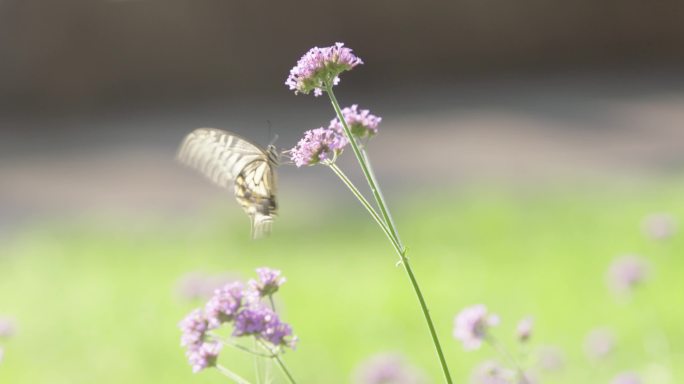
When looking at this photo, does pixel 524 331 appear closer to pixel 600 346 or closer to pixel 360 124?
pixel 360 124

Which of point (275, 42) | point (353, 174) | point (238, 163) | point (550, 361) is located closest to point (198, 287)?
point (238, 163)

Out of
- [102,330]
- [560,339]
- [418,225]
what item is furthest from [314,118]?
[560,339]

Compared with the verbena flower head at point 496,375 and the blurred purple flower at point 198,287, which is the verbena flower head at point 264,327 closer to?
the verbena flower head at point 496,375

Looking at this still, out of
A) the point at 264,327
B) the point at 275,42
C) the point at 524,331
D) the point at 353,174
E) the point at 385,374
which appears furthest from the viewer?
the point at 275,42

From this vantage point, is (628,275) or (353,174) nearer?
(628,275)

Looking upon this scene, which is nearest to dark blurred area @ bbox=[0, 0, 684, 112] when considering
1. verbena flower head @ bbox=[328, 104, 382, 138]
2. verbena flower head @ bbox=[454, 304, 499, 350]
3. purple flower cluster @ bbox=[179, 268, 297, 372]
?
verbena flower head @ bbox=[454, 304, 499, 350]

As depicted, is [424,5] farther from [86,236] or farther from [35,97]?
[86,236]
